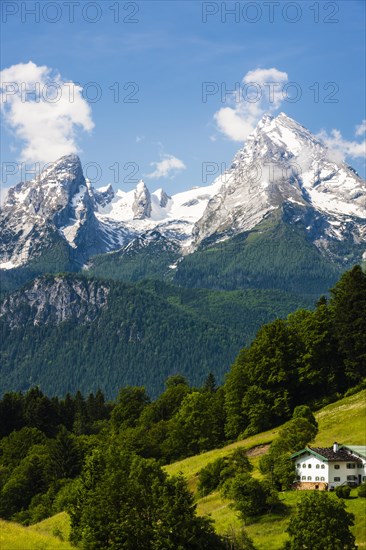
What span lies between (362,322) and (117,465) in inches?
2534

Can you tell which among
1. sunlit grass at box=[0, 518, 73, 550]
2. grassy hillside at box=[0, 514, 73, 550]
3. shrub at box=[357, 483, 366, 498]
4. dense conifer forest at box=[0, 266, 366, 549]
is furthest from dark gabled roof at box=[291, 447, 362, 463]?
sunlit grass at box=[0, 518, 73, 550]

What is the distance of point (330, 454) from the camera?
73.6m

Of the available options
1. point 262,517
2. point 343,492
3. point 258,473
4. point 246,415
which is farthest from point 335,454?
point 246,415

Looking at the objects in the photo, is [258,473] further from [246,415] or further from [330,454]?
[246,415]

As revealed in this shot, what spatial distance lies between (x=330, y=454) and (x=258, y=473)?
9.02 m

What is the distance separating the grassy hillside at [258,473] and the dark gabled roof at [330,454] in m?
3.21

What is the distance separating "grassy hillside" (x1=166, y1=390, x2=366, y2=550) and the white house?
246cm

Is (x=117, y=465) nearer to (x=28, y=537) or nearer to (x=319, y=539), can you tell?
(x=28, y=537)

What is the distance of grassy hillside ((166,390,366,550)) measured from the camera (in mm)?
62719

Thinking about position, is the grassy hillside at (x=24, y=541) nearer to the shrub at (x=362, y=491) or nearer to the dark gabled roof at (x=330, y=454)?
the shrub at (x=362, y=491)

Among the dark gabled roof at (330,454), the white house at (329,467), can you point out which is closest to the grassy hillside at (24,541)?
the dark gabled roof at (330,454)

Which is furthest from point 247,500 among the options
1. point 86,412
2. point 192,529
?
point 86,412

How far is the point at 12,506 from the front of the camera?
105000 millimetres

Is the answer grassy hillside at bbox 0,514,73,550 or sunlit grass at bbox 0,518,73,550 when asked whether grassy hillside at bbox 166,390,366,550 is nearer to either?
grassy hillside at bbox 0,514,73,550
